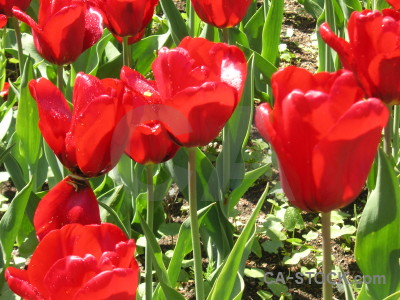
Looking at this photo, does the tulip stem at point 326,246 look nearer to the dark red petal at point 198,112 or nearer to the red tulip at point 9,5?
the dark red petal at point 198,112

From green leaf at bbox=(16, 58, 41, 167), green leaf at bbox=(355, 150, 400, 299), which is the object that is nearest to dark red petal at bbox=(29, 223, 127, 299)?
green leaf at bbox=(355, 150, 400, 299)

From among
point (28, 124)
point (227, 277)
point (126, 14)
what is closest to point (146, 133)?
point (227, 277)

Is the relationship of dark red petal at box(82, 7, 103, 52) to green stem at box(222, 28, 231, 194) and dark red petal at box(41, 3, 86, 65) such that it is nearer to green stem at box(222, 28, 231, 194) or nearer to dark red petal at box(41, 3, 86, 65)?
dark red petal at box(41, 3, 86, 65)

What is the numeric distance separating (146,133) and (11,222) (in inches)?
17.2

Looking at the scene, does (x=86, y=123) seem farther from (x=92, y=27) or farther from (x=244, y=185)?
(x=244, y=185)

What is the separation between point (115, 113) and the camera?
102 cm

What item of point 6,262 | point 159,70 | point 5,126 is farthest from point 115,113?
point 5,126

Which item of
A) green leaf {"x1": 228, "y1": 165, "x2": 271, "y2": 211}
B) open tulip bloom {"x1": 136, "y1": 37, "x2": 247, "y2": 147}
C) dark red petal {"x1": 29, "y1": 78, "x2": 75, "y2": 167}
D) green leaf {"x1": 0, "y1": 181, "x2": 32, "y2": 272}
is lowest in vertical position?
green leaf {"x1": 228, "y1": 165, "x2": 271, "y2": 211}

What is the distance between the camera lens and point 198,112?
100 centimetres

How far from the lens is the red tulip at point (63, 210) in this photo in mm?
980

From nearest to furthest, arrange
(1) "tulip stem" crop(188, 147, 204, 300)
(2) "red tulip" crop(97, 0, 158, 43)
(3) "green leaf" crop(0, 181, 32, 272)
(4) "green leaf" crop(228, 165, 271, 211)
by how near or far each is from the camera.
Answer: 1. (1) "tulip stem" crop(188, 147, 204, 300)
2. (3) "green leaf" crop(0, 181, 32, 272)
3. (2) "red tulip" crop(97, 0, 158, 43)
4. (4) "green leaf" crop(228, 165, 271, 211)

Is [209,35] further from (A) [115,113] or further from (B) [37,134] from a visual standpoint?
(A) [115,113]

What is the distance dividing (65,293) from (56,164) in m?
1.03

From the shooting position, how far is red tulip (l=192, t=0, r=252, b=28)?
1.67 meters
